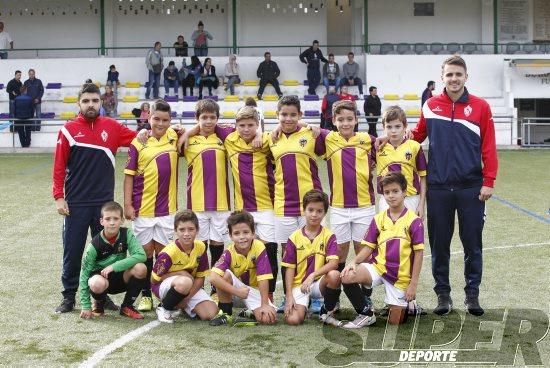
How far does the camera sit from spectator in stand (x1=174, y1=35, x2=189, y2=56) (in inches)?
1055

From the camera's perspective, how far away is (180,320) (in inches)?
249

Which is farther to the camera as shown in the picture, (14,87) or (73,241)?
(14,87)

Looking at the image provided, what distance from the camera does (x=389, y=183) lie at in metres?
6.17

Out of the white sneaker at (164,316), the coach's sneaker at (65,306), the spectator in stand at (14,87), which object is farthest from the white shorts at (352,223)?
the spectator in stand at (14,87)

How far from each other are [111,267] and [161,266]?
359mm

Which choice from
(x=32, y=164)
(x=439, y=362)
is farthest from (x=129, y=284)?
(x=32, y=164)

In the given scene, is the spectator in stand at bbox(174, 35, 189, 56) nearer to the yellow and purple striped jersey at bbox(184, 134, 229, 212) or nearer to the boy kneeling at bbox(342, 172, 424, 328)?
the yellow and purple striped jersey at bbox(184, 134, 229, 212)

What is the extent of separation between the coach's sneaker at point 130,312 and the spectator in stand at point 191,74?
19605 mm

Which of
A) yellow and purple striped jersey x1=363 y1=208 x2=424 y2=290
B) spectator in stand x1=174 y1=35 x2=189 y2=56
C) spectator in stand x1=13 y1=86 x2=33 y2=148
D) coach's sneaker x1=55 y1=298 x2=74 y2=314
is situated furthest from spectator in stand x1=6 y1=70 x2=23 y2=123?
yellow and purple striped jersey x1=363 y1=208 x2=424 y2=290

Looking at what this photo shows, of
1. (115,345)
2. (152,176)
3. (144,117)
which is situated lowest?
(115,345)

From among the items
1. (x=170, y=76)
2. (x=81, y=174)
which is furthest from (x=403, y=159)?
(x=170, y=76)

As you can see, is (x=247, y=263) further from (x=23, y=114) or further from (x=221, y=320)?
(x=23, y=114)

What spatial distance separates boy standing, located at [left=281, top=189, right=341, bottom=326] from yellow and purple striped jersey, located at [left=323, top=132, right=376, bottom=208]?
0.42m

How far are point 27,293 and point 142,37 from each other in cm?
2298
